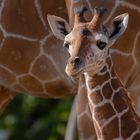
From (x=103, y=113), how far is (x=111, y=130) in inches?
3.8

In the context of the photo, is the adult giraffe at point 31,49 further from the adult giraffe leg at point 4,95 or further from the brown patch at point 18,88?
the adult giraffe leg at point 4,95

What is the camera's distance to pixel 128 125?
6023mm

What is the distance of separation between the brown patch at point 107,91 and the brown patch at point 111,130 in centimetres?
12

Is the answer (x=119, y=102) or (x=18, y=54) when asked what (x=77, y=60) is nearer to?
(x=119, y=102)

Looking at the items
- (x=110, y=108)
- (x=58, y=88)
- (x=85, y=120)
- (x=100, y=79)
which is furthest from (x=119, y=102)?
(x=58, y=88)

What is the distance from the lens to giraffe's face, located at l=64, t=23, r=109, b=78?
5711mm

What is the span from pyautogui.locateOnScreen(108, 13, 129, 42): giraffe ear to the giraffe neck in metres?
0.14

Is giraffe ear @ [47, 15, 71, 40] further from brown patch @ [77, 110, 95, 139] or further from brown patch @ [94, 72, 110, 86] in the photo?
brown patch @ [77, 110, 95, 139]

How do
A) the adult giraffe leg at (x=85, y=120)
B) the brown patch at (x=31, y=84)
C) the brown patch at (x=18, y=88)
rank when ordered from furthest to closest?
the brown patch at (x=18, y=88), the brown patch at (x=31, y=84), the adult giraffe leg at (x=85, y=120)

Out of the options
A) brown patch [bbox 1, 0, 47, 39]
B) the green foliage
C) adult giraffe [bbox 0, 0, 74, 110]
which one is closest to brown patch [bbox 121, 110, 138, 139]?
adult giraffe [bbox 0, 0, 74, 110]

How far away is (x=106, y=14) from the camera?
654cm

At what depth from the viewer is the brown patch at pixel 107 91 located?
19.8 ft

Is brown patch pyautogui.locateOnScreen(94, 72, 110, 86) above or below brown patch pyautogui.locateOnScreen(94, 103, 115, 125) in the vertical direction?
above

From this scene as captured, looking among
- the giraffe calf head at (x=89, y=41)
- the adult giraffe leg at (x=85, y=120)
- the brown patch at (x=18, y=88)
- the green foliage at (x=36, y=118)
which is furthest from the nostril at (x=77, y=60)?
the green foliage at (x=36, y=118)
